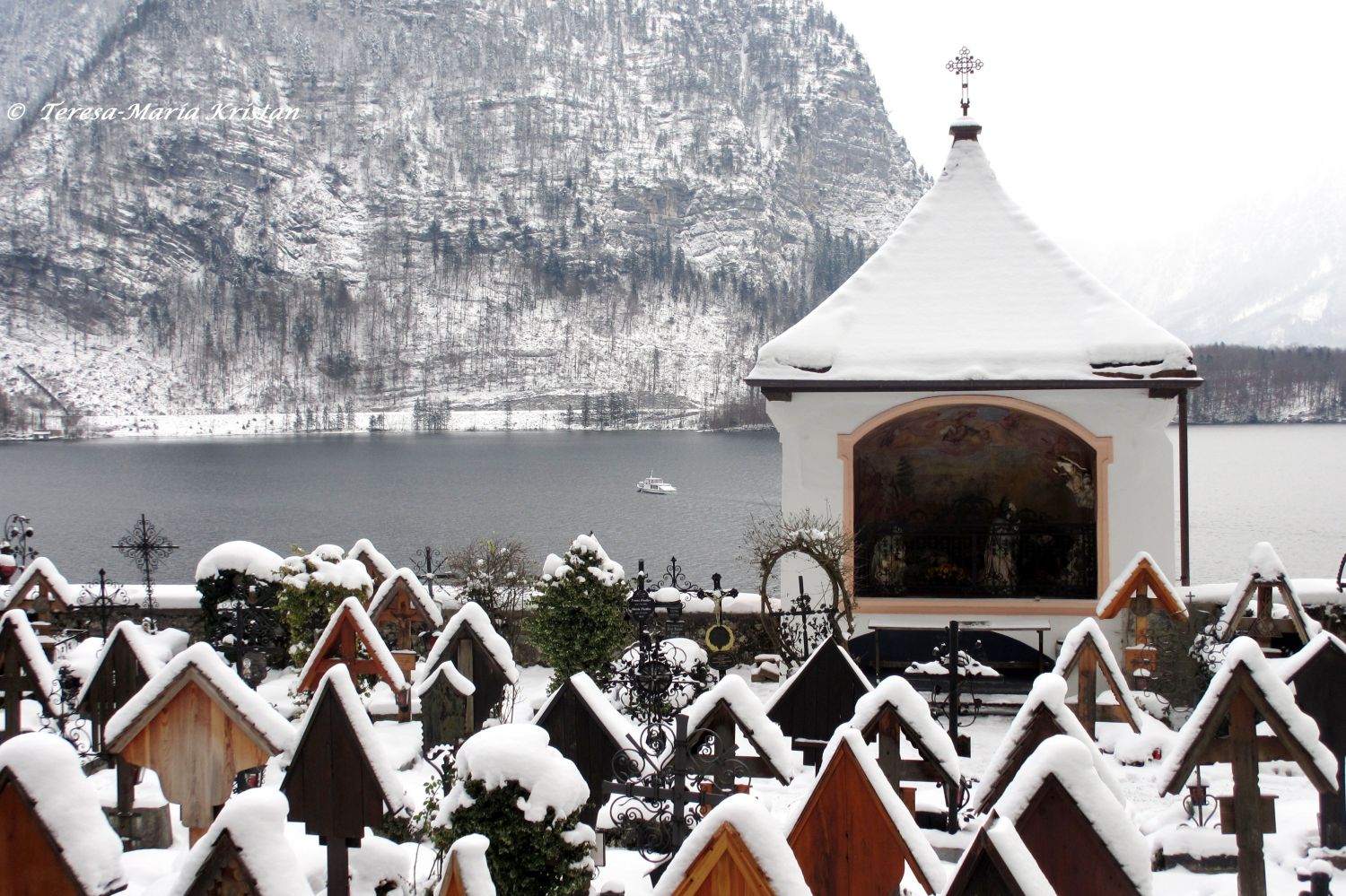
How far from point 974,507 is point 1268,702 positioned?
901 cm

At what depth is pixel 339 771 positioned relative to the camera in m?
5.48

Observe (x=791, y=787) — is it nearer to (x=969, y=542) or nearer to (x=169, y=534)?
(x=969, y=542)

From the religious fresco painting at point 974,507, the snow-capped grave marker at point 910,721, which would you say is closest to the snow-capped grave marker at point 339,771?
the snow-capped grave marker at point 910,721

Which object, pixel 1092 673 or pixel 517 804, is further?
pixel 1092 673

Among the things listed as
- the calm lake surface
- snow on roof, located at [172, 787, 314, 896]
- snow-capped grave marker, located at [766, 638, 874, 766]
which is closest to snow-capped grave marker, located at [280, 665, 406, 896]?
snow on roof, located at [172, 787, 314, 896]

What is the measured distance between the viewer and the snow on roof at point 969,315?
13.6 meters

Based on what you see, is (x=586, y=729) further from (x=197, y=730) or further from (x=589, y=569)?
(x=589, y=569)

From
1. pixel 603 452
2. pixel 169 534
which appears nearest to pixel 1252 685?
pixel 169 534

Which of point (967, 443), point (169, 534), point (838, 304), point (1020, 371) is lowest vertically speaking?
point (169, 534)

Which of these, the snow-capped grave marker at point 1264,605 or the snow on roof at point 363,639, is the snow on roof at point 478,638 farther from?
the snow-capped grave marker at point 1264,605

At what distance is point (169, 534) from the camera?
189 feet

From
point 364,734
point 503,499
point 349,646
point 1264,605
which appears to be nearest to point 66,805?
point 364,734

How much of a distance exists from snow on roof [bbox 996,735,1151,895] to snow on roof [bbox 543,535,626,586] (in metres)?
8.61

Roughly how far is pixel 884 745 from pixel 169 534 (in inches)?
2293
